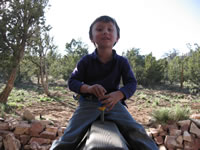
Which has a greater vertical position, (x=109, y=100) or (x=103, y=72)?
(x=103, y=72)

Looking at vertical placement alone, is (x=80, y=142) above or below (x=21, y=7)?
below

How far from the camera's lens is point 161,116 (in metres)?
4.36

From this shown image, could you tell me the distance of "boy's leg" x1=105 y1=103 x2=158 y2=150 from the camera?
865 millimetres

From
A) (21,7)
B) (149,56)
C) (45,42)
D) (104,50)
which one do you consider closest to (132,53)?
→ (149,56)

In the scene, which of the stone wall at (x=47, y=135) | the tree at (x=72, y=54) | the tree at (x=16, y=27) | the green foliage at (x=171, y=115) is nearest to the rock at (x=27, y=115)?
the stone wall at (x=47, y=135)

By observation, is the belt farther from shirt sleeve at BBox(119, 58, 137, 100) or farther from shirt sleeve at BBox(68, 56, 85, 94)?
shirt sleeve at BBox(119, 58, 137, 100)

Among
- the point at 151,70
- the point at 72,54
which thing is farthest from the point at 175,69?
the point at 72,54

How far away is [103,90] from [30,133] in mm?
3378

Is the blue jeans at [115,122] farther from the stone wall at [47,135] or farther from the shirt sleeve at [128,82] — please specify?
the stone wall at [47,135]

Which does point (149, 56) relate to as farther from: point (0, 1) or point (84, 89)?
point (84, 89)

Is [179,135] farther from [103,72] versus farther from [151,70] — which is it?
[151,70]

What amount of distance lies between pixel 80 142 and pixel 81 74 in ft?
2.37

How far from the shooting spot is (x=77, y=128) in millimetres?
947

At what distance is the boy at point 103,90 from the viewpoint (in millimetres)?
902
